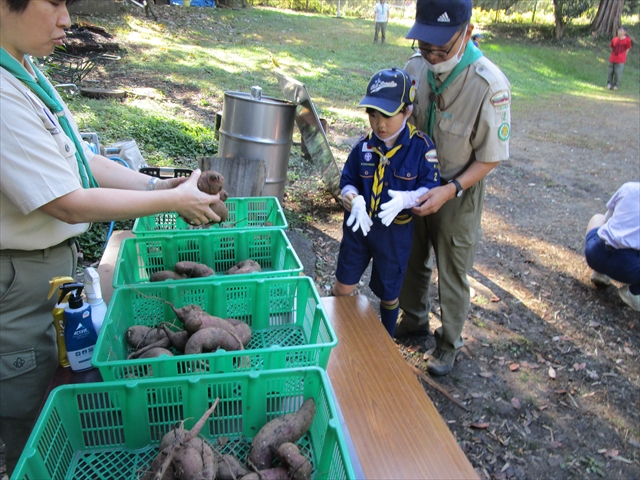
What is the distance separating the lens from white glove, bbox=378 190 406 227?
2553 mm

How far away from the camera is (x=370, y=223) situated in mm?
2711

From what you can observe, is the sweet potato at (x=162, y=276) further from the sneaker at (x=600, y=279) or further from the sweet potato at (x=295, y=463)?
the sneaker at (x=600, y=279)

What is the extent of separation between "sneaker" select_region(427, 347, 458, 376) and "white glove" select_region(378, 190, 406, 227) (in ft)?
4.42

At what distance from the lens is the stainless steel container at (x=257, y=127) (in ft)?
13.6

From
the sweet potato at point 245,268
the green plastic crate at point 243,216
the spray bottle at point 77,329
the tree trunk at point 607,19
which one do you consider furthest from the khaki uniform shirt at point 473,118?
the tree trunk at point 607,19

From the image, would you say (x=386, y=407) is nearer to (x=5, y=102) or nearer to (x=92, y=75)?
(x=5, y=102)

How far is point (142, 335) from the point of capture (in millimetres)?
1757

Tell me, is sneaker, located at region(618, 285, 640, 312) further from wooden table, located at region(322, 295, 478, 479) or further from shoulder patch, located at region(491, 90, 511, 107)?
wooden table, located at region(322, 295, 478, 479)

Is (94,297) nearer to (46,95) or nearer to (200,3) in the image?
(46,95)

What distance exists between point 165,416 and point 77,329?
0.44m

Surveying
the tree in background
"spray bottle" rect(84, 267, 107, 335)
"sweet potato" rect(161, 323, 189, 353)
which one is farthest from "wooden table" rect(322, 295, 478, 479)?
the tree in background

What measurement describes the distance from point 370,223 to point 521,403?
1.77 metres

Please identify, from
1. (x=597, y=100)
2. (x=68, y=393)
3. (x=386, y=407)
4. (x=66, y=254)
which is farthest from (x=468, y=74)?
(x=597, y=100)

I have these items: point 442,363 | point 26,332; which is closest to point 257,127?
point 442,363
